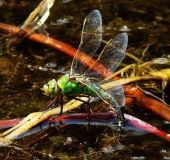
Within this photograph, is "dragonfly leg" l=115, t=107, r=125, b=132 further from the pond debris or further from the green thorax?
the pond debris

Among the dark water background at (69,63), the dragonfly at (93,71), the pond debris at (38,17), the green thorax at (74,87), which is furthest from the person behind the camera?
the pond debris at (38,17)

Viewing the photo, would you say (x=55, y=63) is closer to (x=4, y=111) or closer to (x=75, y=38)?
(x=75, y=38)

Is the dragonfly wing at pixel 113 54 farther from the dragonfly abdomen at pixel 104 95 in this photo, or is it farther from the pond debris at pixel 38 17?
the pond debris at pixel 38 17

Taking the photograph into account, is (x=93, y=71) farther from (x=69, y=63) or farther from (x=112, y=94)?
(x=69, y=63)

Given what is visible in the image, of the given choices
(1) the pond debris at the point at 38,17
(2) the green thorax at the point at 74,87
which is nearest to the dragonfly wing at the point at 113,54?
(2) the green thorax at the point at 74,87

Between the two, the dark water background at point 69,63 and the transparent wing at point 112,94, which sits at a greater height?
the transparent wing at point 112,94

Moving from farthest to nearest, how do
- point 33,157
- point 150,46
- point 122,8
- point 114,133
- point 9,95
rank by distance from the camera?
point 122,8 → point 150,46 → point 9,95 → point 114,133 → point 33,157

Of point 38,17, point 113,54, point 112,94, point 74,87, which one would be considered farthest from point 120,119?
point 38,17

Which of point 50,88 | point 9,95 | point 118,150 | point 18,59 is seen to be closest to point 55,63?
point 18,59
